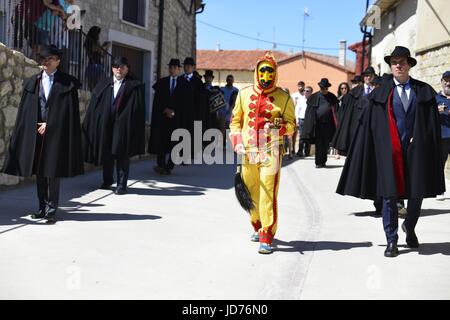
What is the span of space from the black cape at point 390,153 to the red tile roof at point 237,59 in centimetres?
5396

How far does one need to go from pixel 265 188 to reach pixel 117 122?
3873 mm

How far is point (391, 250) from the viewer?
6039 mm

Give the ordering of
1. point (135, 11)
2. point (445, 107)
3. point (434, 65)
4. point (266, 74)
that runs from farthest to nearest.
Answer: point (135, 11) < point (434, 65) < point (445, 107) < point (266, 74)

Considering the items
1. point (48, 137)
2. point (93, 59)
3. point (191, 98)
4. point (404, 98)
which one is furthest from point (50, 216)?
point (93, 59)

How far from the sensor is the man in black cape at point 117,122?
930cm

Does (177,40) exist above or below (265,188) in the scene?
above

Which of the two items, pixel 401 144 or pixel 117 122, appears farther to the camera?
pixel 117 122

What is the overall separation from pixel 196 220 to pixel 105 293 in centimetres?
306

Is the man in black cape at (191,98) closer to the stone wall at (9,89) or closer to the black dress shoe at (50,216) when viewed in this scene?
the stone wall at (9,89)

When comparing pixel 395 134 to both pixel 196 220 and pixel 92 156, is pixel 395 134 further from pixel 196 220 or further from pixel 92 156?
pixel 92 156

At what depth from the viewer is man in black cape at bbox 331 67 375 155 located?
1067cm

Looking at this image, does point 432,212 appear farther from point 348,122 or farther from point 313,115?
point 313,115

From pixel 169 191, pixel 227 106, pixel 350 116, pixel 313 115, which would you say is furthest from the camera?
pixel 227 106

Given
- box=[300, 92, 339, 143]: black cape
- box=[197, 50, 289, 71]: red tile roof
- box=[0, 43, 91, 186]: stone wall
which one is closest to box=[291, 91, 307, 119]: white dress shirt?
box=[300, 92, 339, 143]: black cape
